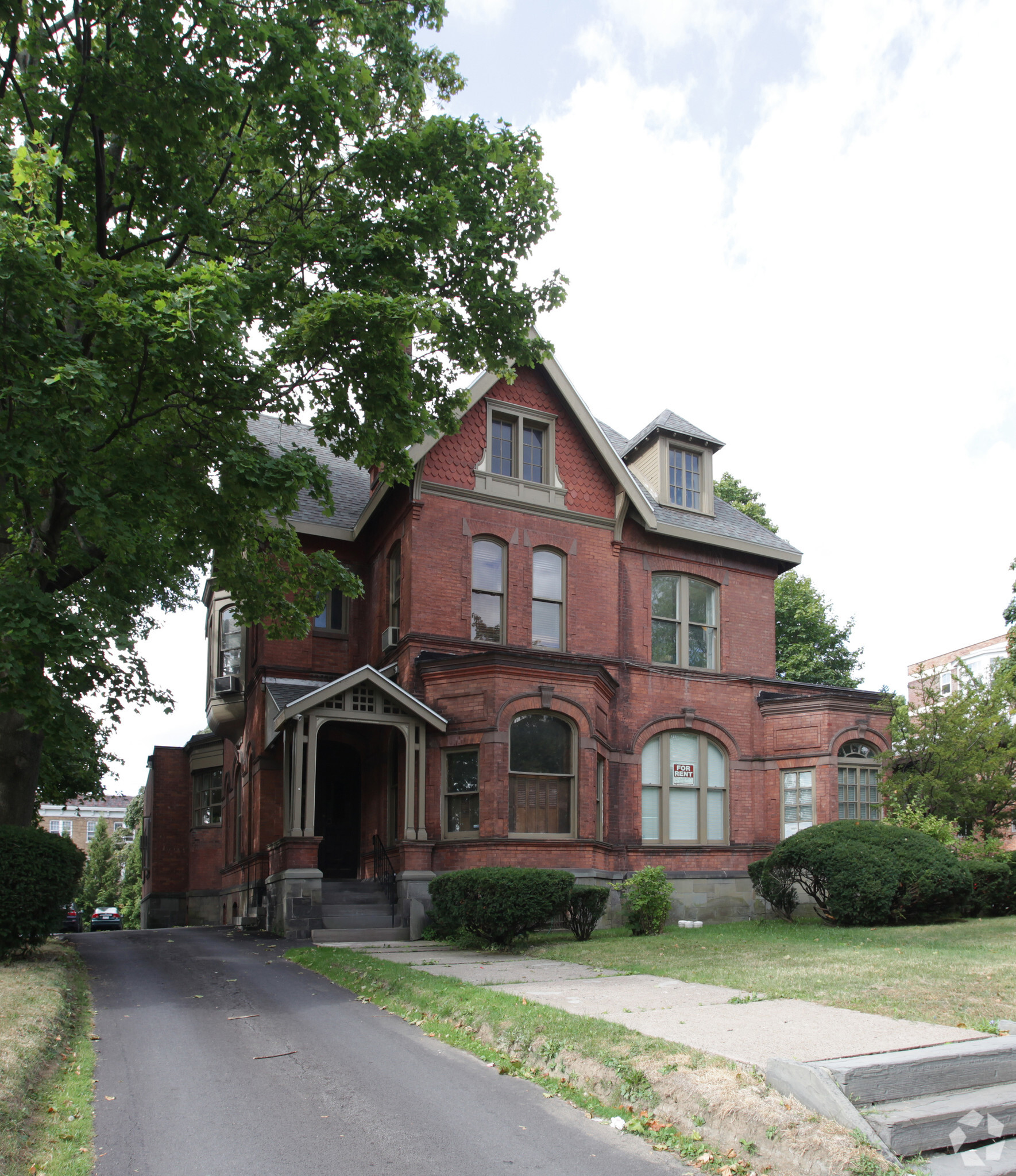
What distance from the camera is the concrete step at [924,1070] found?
18.0ft

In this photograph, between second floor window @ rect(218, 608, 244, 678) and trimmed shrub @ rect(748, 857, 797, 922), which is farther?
second floor window @ rect(218, 608, 244, 678)

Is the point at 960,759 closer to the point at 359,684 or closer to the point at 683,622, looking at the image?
the point at 683,622

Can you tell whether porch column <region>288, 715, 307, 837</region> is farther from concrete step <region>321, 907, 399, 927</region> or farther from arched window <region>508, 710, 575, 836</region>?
arched window <region>508, 710, 575, 836</region>

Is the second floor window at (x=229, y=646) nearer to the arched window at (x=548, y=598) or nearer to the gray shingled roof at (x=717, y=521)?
the arched window at (x=548, y=598)

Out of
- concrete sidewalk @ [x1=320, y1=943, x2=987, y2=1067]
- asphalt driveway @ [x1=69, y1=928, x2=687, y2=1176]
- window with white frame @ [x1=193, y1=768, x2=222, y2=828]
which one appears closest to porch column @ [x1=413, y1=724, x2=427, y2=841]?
concrete sidewalk @ [x1=320, y1=943, x2=987, y2=1067]

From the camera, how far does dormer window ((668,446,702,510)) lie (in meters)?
23.3

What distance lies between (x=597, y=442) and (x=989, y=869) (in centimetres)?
1143

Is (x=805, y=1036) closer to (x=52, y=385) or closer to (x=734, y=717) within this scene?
(x=52, y=385)

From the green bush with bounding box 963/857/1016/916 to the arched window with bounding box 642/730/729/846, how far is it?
5323 millimetres

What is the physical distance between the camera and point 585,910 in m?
15.0

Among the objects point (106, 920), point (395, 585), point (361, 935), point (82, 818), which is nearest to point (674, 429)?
point (395, 585)

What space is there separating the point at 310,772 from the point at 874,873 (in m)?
9.85

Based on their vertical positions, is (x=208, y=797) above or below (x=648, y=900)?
above

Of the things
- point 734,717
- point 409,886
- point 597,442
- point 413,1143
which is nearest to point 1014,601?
point 734,717
